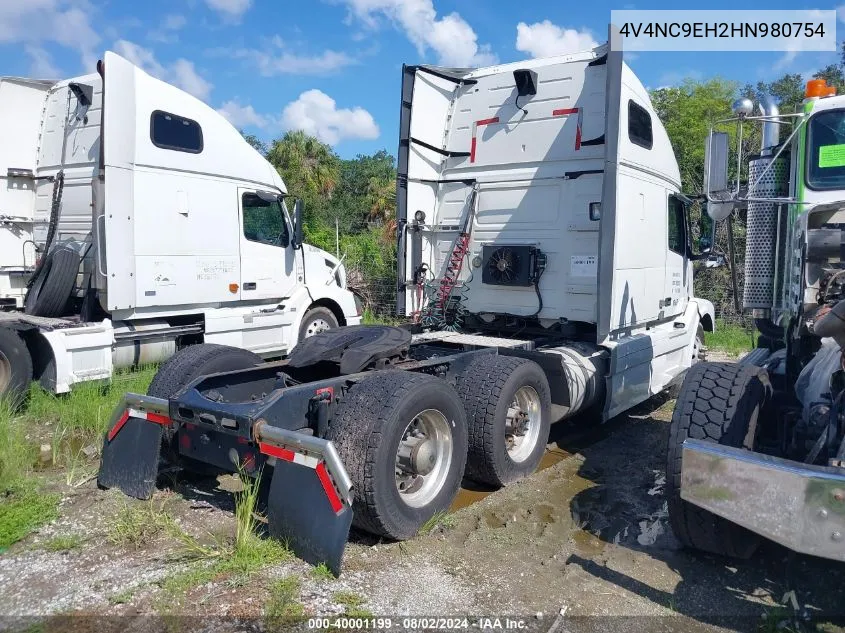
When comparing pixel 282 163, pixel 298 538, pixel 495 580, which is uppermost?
pixel 282 163

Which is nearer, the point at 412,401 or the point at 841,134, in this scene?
the point at 412,401

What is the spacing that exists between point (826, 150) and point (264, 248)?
22.1 ft

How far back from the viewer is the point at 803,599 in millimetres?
3436

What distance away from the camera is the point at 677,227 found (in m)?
7.90

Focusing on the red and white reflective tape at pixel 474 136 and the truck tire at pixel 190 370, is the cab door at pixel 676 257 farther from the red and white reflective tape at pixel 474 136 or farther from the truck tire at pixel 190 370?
the truck tire at pixel 190 370

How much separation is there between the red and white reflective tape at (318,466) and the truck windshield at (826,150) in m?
4.18

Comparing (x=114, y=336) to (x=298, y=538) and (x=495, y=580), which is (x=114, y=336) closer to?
(x=298, y=538)

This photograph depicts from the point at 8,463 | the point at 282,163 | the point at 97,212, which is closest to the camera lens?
the point at 8,463

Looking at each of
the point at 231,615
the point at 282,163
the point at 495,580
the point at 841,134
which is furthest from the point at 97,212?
the point at 282,163

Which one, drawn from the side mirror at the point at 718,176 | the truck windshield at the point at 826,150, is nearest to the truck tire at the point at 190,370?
the side mirror at the point at 718,176

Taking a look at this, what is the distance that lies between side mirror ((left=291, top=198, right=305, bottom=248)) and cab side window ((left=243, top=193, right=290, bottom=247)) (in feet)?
0.37

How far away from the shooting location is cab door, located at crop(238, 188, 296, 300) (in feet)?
29.1

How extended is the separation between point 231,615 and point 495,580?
4.62 ft

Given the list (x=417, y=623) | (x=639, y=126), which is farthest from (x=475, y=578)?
(x=639, y=126)
